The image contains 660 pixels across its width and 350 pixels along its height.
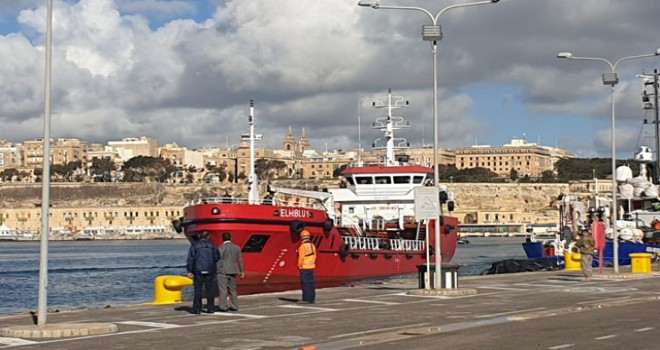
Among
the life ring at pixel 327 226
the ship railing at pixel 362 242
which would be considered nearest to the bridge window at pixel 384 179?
the ship railing at pixel 362 242

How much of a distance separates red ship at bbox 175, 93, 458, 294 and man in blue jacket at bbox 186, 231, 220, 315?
10020 millimetres

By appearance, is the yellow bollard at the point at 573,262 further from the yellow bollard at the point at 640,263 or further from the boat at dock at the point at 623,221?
the boat at dock at the point at 623,221

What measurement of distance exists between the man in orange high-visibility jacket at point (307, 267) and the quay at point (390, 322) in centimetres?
Answer: 40

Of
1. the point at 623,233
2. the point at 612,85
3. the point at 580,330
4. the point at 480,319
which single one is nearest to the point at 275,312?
the point at 480,319

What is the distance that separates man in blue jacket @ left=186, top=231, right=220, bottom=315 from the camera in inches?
873

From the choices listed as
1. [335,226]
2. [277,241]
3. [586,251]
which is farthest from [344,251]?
[586,251]

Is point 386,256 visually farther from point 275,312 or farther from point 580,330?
point 580,330

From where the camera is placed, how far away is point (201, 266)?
22.1 meters

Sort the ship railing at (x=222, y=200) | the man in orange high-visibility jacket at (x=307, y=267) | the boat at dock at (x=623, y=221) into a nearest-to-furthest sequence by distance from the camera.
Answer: the man in orange high-visibility jacket at (x=307, y=267), the ship railing at (x=222, y=200), the boat at dock at (x=623, y=221)

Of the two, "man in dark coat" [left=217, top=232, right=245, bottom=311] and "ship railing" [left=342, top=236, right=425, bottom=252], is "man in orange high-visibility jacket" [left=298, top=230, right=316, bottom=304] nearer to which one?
"man in dark coat" [left=217, top=232, right=245, bottom=311]

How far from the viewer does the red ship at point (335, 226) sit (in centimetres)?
4122

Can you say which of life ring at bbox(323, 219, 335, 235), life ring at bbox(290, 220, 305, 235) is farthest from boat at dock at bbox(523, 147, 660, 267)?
life ring at bbox(290, 220, 305, 235)

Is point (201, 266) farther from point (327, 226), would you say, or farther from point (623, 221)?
point (623, 221)

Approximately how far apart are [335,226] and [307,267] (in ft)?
75.2
